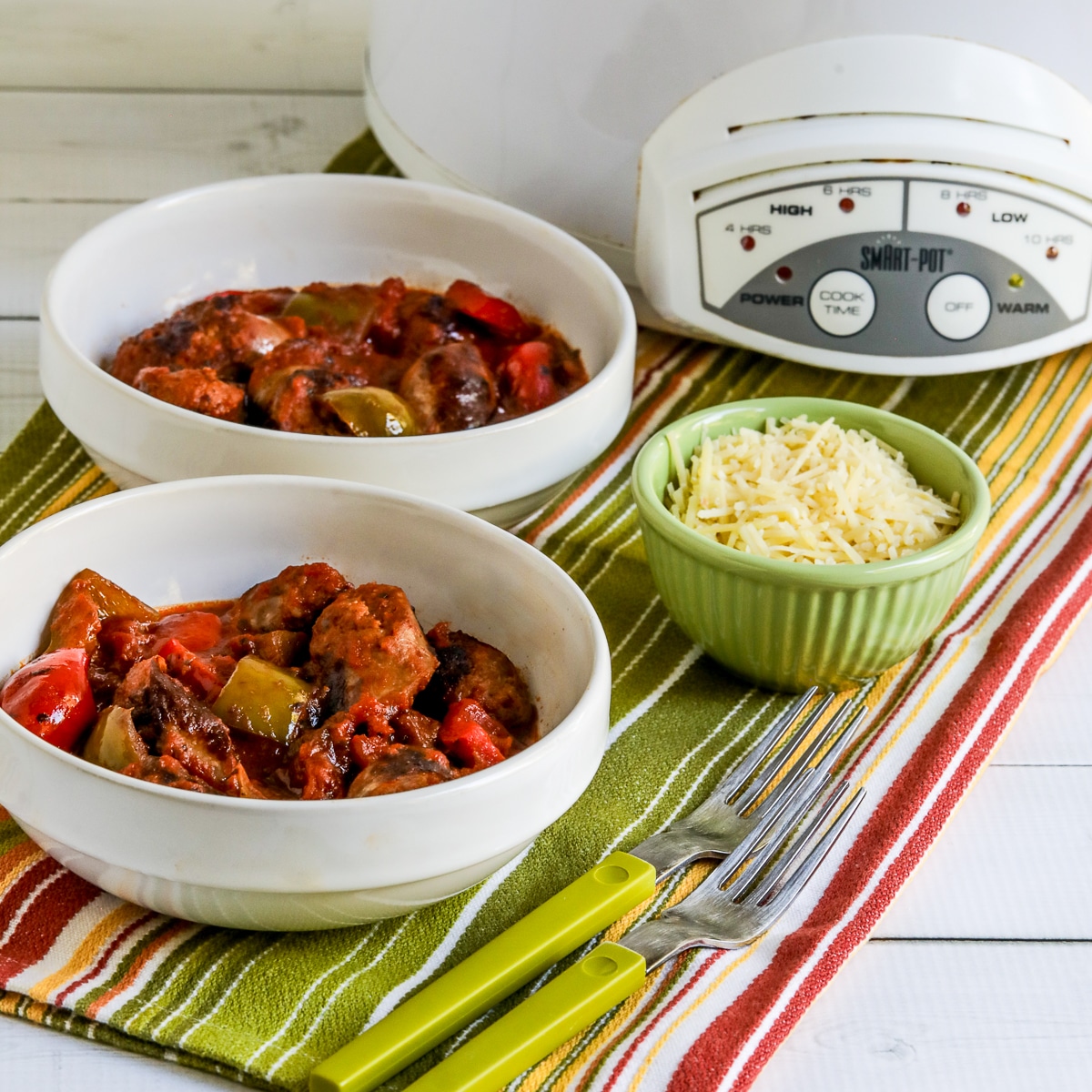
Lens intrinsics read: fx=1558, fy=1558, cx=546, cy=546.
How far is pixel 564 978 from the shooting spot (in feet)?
2.57

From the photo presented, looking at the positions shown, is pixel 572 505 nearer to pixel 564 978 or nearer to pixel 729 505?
pixel 729 505

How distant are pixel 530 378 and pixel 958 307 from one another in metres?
0.35

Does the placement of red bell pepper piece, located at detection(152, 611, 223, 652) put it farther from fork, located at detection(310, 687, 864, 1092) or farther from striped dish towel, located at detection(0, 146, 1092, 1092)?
fork, located at detection(310, 687, 864, 1092)

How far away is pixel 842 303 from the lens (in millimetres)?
1252

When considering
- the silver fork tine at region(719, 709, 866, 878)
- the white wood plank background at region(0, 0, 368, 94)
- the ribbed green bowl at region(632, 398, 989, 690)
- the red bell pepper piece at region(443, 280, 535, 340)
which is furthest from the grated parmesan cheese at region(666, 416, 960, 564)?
the white wood plank background at region(0, 0, 368, 94)

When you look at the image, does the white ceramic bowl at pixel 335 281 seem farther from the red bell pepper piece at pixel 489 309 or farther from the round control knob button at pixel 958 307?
the round control knob button at pixel 958 307

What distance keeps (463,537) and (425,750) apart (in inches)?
7.9

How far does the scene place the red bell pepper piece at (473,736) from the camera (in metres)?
0.87

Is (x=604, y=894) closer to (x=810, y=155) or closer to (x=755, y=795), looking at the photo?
(x=755, y=795)

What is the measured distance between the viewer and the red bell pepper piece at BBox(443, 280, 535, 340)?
4.30ft

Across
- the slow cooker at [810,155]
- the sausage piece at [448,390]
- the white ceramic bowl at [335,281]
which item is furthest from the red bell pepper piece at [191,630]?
the slow cooker at [810,155]

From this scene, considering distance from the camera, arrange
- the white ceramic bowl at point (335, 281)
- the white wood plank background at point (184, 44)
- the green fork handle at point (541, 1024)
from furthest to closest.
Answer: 1. the white wood plank background at point (184, 44)
2. the white ceramic bowl at point (335, 281)
3. the green fork handle at point (541, 1024)

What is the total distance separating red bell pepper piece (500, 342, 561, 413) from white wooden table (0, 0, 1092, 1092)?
0.43 metres

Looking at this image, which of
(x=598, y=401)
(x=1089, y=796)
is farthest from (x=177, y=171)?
(x=1089, y=796)
